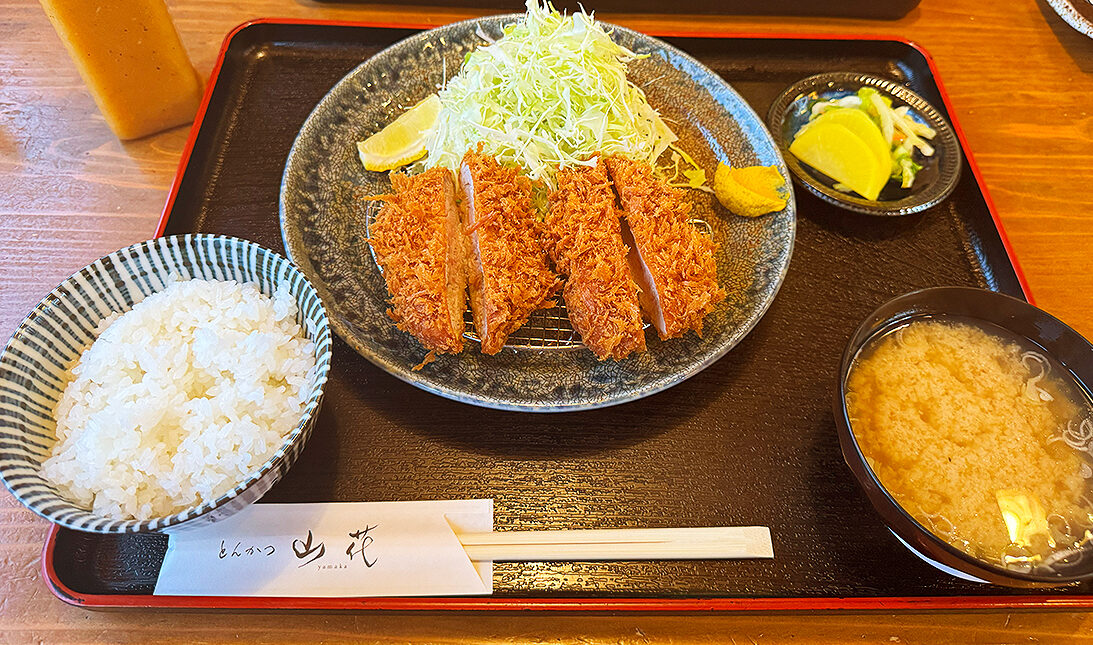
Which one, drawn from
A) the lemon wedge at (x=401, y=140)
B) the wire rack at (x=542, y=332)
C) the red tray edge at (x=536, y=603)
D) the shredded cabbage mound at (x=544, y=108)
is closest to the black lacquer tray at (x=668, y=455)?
the red tray edge at (x=536, y=603)

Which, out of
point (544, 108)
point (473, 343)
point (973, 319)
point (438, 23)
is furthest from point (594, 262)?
point (438, 23)

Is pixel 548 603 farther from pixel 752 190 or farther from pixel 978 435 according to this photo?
pixel 752 190

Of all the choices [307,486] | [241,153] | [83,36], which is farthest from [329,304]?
[83,36]

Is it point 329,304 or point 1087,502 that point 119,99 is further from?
point 1087,502

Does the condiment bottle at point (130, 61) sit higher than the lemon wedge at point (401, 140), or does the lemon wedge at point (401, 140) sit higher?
the condiment bottle at point (130, 61)

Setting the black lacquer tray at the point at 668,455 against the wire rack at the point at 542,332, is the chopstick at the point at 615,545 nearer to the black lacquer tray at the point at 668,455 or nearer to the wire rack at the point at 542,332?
the black lacquer tray at the point at 668,455

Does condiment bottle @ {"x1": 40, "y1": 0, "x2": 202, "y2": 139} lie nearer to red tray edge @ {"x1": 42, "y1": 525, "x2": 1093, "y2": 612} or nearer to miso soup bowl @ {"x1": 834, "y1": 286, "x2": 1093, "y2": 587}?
red tray edge @ {"x1": 42, "y1": 525, "x2": 1093, "y2": 612}
